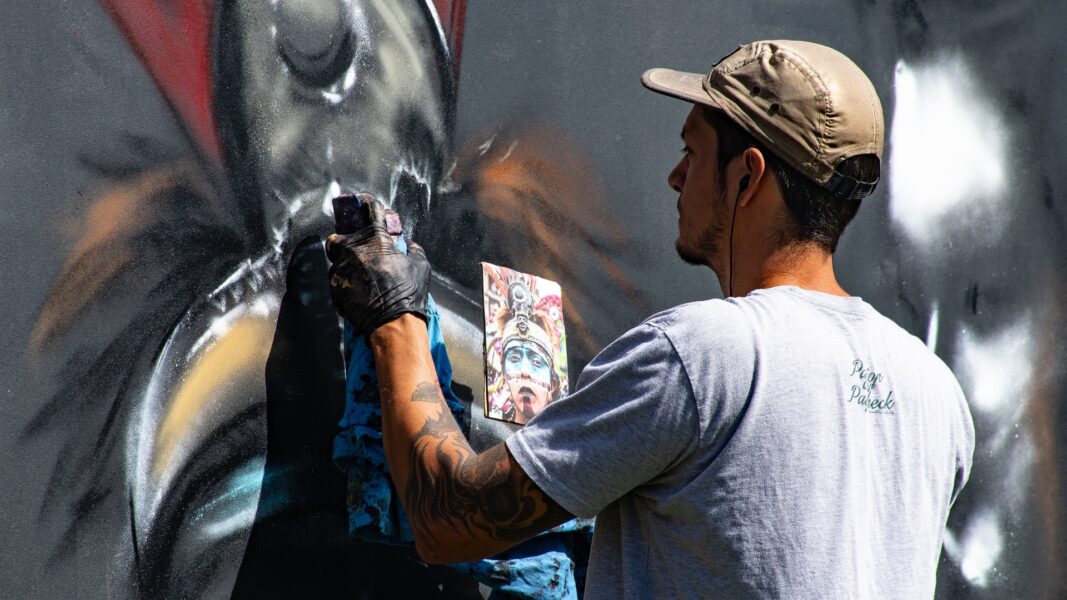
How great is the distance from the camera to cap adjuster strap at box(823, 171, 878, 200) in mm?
1719

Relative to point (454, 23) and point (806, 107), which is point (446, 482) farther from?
point (454, 23)

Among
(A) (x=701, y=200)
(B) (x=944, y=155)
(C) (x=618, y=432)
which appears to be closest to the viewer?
(C) (x=618, y=432)

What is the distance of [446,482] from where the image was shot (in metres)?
1.65

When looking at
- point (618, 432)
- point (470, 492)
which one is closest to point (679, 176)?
point (618, 432)

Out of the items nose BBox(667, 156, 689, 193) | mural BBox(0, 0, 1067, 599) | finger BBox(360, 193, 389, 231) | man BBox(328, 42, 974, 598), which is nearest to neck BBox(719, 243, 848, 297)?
man BBox(328, 42, 974, 598)

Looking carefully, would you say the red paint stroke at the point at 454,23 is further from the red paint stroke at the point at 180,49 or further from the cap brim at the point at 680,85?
the cap brim at the point at 680,85

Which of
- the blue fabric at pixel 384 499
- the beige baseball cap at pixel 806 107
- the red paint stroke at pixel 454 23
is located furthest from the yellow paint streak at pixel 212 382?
the beige baseball cap at pixel 806 107

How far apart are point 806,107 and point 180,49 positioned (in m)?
1.17

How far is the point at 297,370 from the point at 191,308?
0.83 feet

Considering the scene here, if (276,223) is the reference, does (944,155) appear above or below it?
below

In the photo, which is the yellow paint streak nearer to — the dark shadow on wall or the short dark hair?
the dark shadow on wall

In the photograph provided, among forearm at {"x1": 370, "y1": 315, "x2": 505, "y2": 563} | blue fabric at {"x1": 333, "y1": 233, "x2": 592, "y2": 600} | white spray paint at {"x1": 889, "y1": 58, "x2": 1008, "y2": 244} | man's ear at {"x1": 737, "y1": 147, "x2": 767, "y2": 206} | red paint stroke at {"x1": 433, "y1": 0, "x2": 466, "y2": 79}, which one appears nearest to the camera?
forearm at {"x1": 370, "y1": 315, "x2": 505, "y2": 563}

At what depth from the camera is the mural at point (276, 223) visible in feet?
6.34

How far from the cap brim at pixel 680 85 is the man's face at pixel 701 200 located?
0.04 metres
